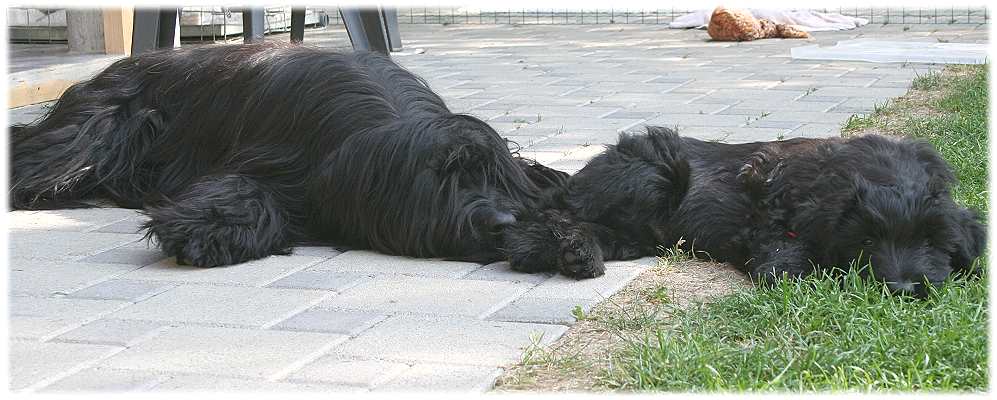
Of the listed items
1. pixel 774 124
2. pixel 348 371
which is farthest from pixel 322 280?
pixel 774 124

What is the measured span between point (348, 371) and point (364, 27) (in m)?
5.72

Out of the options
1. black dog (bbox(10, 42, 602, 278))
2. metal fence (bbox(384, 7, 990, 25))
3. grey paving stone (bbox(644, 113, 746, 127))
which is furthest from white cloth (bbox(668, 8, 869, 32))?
black dog (bbox(10, 42, 602, 278))

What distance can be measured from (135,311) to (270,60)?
1566 mm

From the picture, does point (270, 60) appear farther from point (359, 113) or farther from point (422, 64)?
point (422, 64)

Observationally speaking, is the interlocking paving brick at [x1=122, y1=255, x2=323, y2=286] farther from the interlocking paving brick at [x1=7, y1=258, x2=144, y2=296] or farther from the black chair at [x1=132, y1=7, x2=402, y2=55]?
the black chair at [x1=132, y1=7, x2=402, y2=55]

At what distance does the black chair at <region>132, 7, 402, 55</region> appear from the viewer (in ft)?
23.1

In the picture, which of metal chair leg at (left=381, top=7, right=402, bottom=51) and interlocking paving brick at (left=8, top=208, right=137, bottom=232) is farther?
metal chair leg at (left=381, top=7, right=402, bottom=51)

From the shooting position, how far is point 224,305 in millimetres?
3480

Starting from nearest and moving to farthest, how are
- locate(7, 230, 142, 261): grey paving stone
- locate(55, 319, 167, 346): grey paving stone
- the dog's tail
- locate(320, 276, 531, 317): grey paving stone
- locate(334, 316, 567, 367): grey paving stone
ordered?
→ locate(334, 316, 567, 367): grey paving stone < locate(55, 319, 167, 346): grey paving stone < locate(320, 276, 531, 317): grey paving stone < locate(7, 230, 142, 261): grey paving stone < the dog's tail

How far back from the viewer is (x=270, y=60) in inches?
186

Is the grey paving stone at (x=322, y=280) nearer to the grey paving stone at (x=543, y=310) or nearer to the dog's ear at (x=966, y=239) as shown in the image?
the grey paving stone at (x=543, y=310)

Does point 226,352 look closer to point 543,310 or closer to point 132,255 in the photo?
point 543,310

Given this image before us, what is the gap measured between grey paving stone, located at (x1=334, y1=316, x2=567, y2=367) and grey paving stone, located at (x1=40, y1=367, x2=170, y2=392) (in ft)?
1.52

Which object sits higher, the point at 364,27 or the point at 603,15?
the point at 603,15
